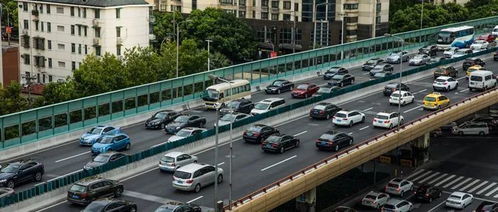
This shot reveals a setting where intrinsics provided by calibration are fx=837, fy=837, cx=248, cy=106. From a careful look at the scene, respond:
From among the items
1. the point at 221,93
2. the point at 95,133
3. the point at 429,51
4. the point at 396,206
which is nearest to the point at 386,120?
the point at 396,206

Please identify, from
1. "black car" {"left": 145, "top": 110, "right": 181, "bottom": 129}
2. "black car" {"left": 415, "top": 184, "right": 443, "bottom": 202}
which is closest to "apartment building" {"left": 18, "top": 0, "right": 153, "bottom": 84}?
"black car" {"left": 145, "top": 110, "right": 181, "bottom": 129}

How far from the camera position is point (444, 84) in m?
94.2

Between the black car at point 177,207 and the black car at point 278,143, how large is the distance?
16748 mm

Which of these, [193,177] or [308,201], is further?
[308,201]

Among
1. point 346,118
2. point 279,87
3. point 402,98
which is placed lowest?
point 346,118

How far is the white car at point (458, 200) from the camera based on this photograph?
7419cm

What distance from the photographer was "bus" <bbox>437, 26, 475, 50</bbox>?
13388cm

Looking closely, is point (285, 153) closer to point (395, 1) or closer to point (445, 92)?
point (445, 92)

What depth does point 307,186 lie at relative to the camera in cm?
6078

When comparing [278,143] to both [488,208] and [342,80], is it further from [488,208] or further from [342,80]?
[342,80]

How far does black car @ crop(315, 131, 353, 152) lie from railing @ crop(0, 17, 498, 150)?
2073 cm

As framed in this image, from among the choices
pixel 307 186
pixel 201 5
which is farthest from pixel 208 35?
pixel 307 186

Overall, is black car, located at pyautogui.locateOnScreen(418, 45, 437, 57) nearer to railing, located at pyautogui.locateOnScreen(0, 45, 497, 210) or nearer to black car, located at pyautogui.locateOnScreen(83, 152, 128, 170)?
railing, located at pyautogui.locateOnScreen(0, 45, 497, 210)

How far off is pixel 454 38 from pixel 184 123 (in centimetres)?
7165
